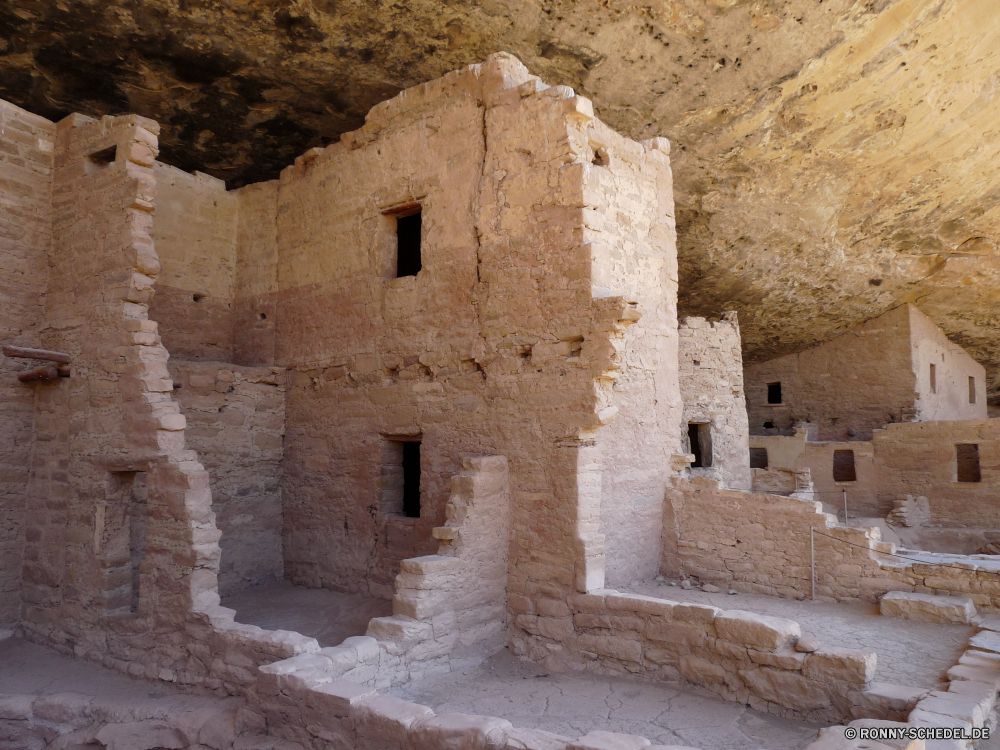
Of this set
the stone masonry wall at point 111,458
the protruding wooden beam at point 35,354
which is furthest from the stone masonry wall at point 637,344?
the protruding wooden beam at point 35,354

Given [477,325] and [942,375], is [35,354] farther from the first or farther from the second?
[942,375]

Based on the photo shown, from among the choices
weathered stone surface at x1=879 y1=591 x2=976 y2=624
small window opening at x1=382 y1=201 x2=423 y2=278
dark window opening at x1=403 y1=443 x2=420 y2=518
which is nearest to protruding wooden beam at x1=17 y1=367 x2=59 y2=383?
dark window opening at x1=403 y1=443 x2=420 y2=518

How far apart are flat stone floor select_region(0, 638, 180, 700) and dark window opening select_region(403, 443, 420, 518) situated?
3.33 meters

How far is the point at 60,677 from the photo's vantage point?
6512mm

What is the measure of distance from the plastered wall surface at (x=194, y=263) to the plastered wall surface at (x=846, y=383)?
1248 cm

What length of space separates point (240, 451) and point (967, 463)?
14.7 metres

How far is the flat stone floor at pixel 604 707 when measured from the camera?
196 inches

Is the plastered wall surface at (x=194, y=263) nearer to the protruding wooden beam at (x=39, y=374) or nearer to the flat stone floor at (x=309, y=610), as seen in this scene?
the protruding wooden beam at (x=39, y=374)

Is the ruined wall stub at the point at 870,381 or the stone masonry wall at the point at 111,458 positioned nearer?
the stone masonry wall at the point at 111,458

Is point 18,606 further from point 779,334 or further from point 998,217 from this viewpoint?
point 998,217

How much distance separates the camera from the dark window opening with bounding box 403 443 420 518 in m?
8.80

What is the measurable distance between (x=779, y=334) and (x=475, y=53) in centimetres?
Result: 997

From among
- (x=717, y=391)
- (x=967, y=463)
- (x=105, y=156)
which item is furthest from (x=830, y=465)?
(x=105, y=156)

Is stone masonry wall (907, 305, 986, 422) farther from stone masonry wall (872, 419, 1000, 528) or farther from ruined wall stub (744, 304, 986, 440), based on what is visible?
stone masonry wall (872, 419, 1000, 528)
